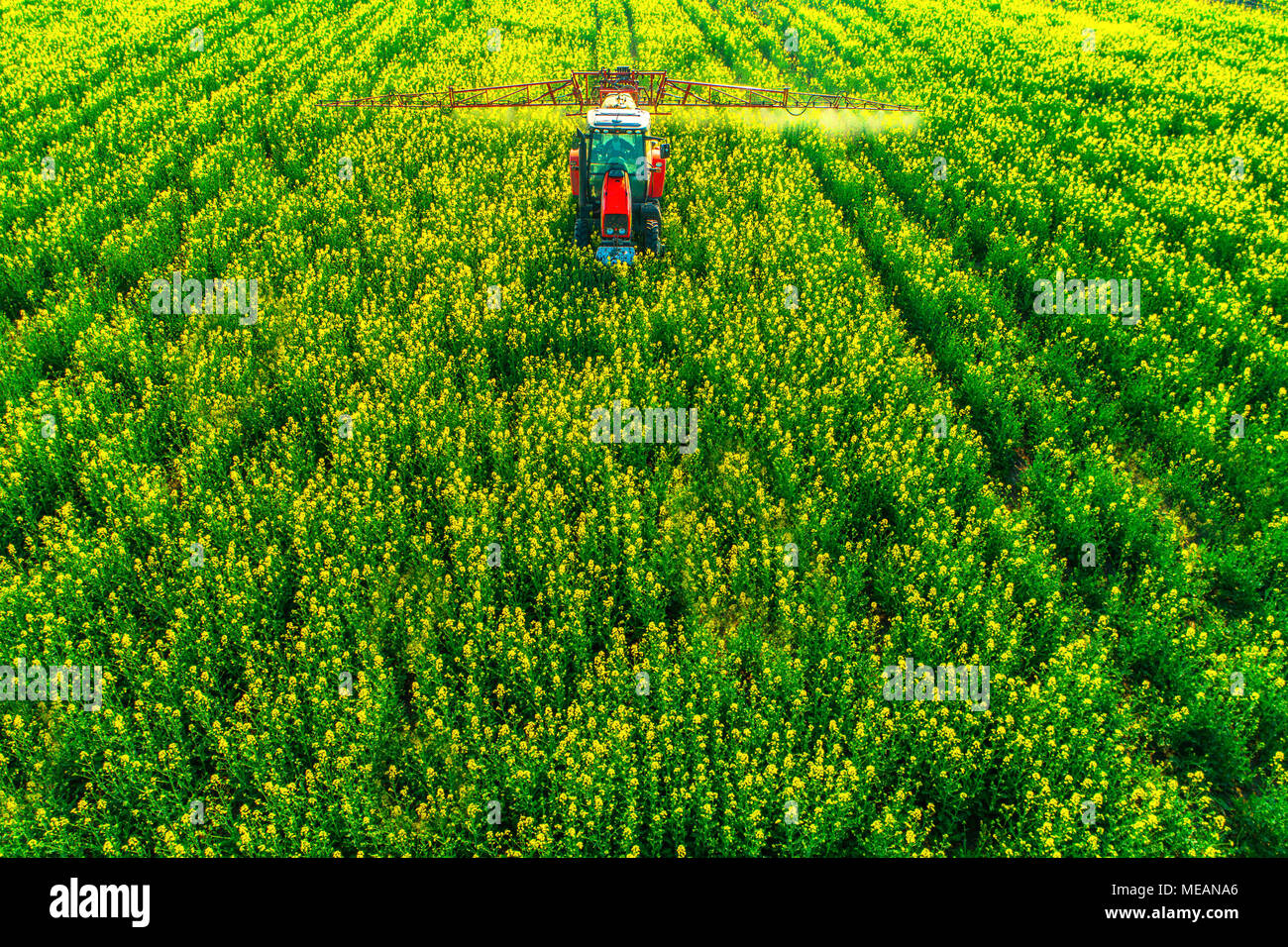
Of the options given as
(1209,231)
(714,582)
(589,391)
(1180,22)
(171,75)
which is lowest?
(714,582)

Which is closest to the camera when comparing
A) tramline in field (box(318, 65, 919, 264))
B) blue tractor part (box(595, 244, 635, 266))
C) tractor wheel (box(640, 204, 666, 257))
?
tramline in field (box(318, 65, 919, 264))

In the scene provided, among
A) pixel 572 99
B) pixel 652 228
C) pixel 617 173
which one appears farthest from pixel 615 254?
pixel 572 99

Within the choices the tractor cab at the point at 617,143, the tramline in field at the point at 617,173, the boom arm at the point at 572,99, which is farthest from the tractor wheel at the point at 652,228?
the boom arm at the point at 572,99

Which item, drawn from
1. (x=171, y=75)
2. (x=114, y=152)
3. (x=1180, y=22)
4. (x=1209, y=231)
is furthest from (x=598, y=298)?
(x=1180, y=22)

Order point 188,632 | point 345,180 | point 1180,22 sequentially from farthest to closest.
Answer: point 1180,22 < point 345,180 < point 188,632

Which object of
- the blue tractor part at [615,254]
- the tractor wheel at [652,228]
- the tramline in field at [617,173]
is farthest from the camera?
the tractor wheel at [652,228]

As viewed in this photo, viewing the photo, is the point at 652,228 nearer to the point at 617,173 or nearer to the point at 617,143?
the point at 617,173

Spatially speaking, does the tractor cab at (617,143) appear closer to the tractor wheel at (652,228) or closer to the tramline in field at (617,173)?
the tramline in field at (617,173)

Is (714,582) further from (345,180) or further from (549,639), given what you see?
(345,180)

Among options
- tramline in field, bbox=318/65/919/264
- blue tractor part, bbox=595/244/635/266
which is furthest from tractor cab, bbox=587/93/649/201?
blue tractor part, bbox=595/244/635/266

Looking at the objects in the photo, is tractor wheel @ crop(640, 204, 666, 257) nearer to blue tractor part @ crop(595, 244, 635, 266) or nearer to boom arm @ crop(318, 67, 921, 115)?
blue tractor part @ crop(595, 244, 635, 266)

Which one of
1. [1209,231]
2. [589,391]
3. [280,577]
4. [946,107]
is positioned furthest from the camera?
[946,107]
